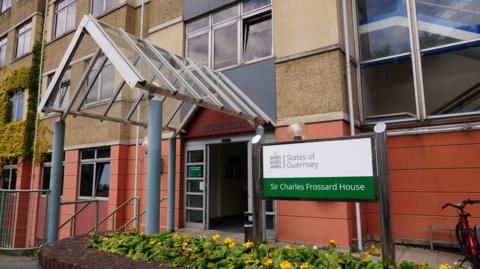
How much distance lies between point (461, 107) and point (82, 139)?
10.6 metres

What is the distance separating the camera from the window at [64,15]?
43.1 feet

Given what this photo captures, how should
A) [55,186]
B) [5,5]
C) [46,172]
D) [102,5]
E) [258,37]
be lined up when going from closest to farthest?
[55,186] → [258,37] → [102,5] → [46,172] → [5,5]

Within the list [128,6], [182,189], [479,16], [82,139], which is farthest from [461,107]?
[82,139]

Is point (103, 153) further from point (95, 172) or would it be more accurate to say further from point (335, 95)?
point (335, 95)

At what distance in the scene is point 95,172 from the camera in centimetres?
1096

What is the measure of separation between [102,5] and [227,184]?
299 inches

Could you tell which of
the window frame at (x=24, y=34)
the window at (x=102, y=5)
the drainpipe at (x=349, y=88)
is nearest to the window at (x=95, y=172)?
the window at (x=102, y=5)

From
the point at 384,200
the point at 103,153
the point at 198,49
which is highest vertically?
the point at 198,49

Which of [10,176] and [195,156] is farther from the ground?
[195,156]

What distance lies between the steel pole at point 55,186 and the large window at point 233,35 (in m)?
3.94

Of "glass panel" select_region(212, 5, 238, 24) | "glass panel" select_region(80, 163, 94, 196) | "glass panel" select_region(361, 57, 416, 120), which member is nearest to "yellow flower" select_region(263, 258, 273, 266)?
"glass panel" select_region(361, 57, 416, 120)

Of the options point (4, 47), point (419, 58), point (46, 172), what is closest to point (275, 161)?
point (419, 58)

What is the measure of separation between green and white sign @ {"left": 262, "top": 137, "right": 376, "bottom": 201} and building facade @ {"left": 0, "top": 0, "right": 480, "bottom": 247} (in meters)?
2.62

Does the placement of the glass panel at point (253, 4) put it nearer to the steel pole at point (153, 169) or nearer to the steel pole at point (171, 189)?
the steel pole at point (171, 189)
